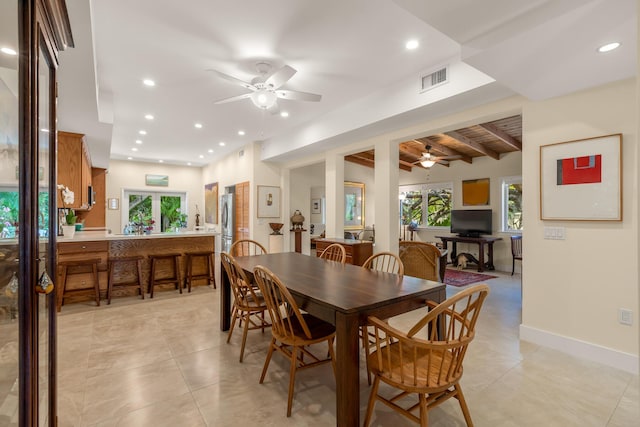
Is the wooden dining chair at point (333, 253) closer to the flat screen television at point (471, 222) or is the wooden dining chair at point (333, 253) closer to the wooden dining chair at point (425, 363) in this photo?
the wooden dining chair at point (425, 363)

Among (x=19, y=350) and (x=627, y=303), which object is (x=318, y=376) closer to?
(x=19, y=350)

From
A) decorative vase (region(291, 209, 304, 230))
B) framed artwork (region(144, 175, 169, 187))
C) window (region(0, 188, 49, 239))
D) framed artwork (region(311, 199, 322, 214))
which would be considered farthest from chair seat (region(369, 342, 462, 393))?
framed artwork (region(144, 175, 169, 187))

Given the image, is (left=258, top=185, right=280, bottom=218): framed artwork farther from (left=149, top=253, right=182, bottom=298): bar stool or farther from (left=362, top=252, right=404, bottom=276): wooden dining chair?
(left=362, top=252, right=404, bottom=276): wooden dining chair

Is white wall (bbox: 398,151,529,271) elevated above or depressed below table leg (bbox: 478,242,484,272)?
above

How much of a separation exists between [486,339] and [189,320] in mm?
3228

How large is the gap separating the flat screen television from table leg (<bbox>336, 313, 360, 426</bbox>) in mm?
6444

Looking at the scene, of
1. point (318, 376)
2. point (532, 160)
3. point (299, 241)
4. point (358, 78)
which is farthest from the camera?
point (299, 241)

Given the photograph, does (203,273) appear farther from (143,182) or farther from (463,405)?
(143,182)

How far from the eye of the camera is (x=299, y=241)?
734 centimetres

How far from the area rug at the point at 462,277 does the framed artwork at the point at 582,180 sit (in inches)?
119

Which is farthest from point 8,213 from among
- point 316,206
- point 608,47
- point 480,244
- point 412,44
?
point 316,206

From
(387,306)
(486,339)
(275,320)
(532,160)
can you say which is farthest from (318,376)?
(532,160)

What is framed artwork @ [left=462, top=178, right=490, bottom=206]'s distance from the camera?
7.20 metres

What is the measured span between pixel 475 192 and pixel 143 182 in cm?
923
